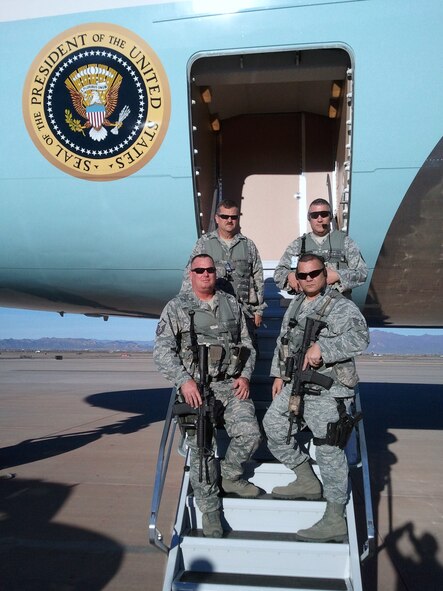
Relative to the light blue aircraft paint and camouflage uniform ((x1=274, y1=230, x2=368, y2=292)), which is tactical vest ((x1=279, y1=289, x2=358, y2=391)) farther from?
the light blue aircraft paint

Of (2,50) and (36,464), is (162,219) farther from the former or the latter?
(36,464)

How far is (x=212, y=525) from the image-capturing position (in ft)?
12.7

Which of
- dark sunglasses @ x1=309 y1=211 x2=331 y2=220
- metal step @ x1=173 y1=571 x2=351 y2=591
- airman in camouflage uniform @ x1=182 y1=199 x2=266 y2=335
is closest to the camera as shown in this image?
metal step @ x1=173 y1=571 x2=351 y2=591

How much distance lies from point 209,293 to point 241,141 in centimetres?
376

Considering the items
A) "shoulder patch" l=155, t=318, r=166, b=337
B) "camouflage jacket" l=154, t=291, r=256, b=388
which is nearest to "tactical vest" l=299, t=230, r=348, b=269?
"camouflage jacket" l=154, t=291, r=256, b=388

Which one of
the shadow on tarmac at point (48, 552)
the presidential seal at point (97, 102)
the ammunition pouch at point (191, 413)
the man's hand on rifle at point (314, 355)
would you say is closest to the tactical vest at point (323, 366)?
the man's hand on rifle at point (314, 355)

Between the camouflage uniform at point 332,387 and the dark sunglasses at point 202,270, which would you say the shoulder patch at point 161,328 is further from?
the camouflage uniform at point 332,387

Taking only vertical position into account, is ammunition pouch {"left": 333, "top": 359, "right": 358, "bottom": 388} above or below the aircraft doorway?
below

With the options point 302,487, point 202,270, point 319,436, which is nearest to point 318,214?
point 202,270

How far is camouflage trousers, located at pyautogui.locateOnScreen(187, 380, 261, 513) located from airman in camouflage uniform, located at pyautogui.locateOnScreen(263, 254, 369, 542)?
0.16m

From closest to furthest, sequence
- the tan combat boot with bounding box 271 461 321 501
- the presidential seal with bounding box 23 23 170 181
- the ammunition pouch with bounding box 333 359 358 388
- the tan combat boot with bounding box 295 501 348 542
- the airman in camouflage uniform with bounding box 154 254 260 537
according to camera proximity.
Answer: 1. the tan combat boot with bounding box 295 501 348 542
2. the ammunition pouch with bounding box 333 359 358 388
3. the airman in camouflage uniform with bounding box 154 254 260 537
4. the tan combat boot with bounding box 271 461 321 501
5. the presidential seal with bounding box 23 23 170 181

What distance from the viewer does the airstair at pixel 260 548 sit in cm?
353

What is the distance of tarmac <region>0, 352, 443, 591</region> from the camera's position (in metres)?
4.24

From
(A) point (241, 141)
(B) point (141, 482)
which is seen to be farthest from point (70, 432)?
(A) point (241, 141)
